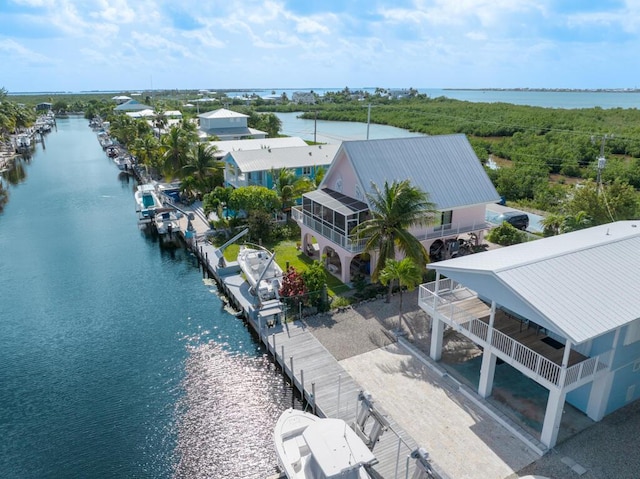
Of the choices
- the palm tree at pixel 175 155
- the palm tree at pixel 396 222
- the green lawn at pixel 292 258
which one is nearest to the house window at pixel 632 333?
the palm tree at pixel 396 222

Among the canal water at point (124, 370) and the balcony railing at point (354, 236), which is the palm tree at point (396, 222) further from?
the canal water at point (124, 370)

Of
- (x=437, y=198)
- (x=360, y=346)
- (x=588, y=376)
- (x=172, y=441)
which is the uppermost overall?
(x=437, y=198)

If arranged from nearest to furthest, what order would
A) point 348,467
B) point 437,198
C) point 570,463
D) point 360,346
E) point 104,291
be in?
point 348,467 < point 570,463 < point 360,346 < point 437,198 < point 104,291

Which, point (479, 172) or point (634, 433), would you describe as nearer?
point (634, 433)

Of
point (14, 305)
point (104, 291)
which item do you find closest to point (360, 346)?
point (104, 291)

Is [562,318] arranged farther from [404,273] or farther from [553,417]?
[404,273]

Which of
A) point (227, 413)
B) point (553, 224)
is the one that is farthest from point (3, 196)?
point (553, 224)

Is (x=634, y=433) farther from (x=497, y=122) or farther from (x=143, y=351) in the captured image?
(x=497, y=122)
